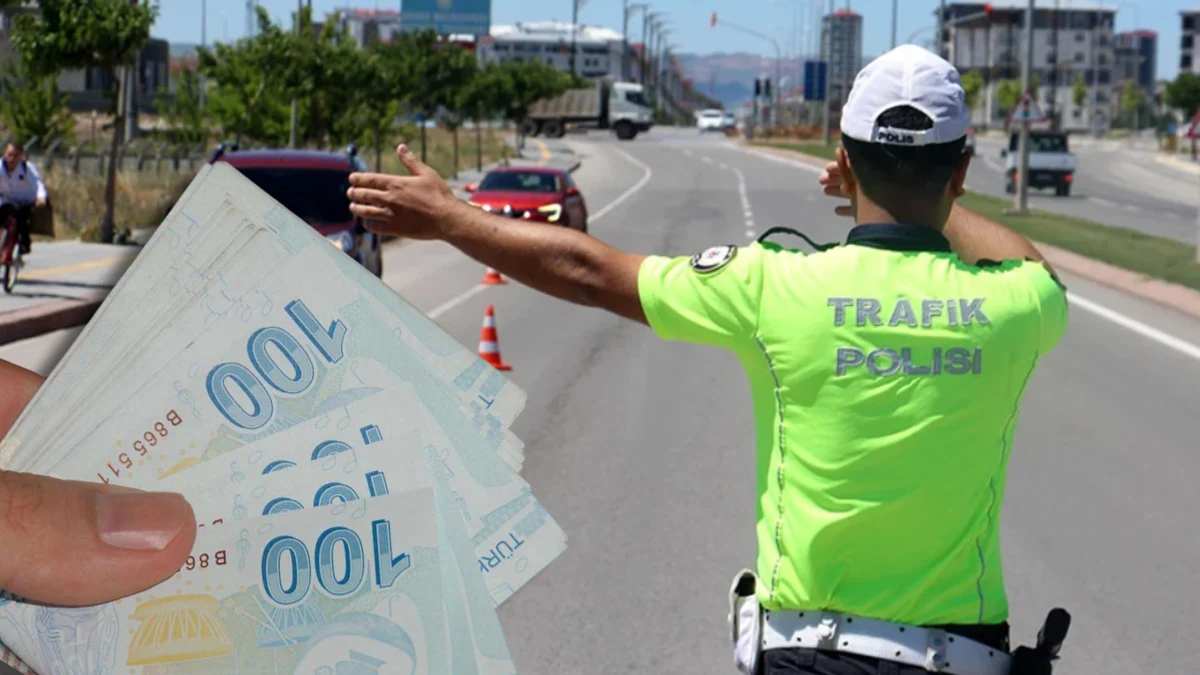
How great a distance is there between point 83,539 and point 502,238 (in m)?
1.28

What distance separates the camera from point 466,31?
9381 centimetres

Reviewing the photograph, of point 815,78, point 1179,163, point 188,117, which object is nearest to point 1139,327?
point 188,117

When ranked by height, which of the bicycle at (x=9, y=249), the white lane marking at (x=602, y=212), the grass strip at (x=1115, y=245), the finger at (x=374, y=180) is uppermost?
the finger at (x=374, y=180)

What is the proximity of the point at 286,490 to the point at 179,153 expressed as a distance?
129 ft

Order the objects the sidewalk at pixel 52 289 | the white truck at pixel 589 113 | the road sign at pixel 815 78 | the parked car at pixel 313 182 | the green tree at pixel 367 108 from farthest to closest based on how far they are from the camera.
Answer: the road sign at pixel 815 78
the white truck at pixel 589 113
the green tree at pixel 367 108
the parked car at pixel 313 182
the sidewalk at pixel 52 289

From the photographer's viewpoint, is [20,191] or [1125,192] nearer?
[20,191]

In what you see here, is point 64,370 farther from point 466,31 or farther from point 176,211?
point 466,31

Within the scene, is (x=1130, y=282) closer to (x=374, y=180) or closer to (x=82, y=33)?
(x=82, y=33)

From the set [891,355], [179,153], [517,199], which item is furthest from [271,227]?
[179,153]

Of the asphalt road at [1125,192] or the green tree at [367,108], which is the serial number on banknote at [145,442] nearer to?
the asphalt road at [1125,192]

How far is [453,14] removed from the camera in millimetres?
93062

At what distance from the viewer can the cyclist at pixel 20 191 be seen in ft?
62.4

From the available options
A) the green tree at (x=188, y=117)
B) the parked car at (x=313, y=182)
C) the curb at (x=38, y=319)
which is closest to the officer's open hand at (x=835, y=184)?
the curb at (x=38, y=319)

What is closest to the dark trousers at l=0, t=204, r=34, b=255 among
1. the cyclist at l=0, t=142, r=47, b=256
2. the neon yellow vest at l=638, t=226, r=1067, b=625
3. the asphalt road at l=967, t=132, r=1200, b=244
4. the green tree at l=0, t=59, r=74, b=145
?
the cyclist at l=0, t=142, r=47, b=256
